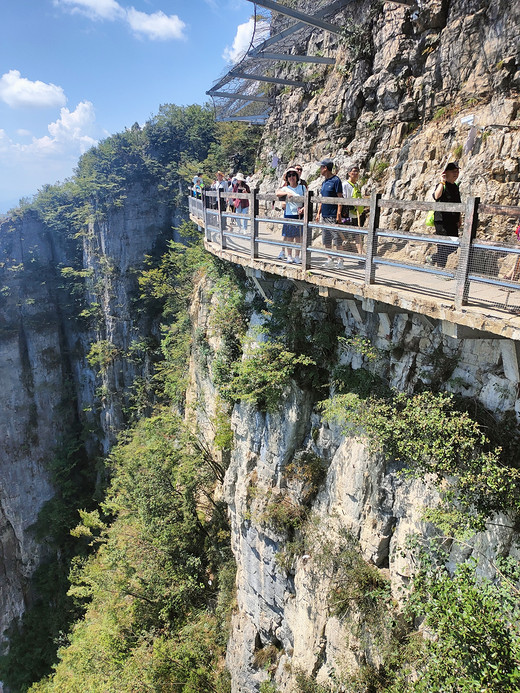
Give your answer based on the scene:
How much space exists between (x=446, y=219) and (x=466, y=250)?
1261mm

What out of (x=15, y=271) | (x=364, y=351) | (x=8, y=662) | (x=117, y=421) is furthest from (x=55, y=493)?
(x=364, y=351)

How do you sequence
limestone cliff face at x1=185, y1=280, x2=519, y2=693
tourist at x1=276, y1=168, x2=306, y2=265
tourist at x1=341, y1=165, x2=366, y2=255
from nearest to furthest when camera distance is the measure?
limestone cliff face at x1=185, y1=280, x2=519, y2=693
tourist at x1=341, y1=165, x2=366, y2=255
tourist at x1=276, y1=168, x2=306, y2=265

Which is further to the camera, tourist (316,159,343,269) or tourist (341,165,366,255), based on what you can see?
tourist (316,159,343,269)

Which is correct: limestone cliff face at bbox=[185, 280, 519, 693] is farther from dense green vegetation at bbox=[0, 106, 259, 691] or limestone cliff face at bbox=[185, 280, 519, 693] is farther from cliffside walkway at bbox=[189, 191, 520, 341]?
dense green vegetation at bbox=[0, 106, 259, 691]

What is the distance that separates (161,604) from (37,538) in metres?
18.8

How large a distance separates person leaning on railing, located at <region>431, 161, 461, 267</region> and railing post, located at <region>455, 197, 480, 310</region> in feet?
1.76

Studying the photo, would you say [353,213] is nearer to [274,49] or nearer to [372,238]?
[372,238]

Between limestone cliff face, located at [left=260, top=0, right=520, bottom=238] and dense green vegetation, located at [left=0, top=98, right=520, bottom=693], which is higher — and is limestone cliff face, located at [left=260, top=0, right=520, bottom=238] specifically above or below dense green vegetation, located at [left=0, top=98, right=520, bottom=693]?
above

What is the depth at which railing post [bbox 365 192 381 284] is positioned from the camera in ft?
17.8

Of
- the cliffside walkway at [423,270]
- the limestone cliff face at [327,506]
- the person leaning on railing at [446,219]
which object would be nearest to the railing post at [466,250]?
the cliffside walkway at [423,270]

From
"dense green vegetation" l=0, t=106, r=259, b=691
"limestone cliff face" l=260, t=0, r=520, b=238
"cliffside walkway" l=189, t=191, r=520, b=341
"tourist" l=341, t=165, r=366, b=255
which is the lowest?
"dense green vegetation" l=0, t=106, r=259, b=691

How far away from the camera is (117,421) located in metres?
27.6

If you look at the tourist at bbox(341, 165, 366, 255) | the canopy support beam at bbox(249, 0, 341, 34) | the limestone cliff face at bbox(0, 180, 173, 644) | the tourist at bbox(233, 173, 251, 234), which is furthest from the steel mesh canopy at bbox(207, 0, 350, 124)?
the limestone cliff face at bbox(0, 180, 173, 644)

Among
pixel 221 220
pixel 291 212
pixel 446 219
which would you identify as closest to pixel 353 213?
pixel 291 212
